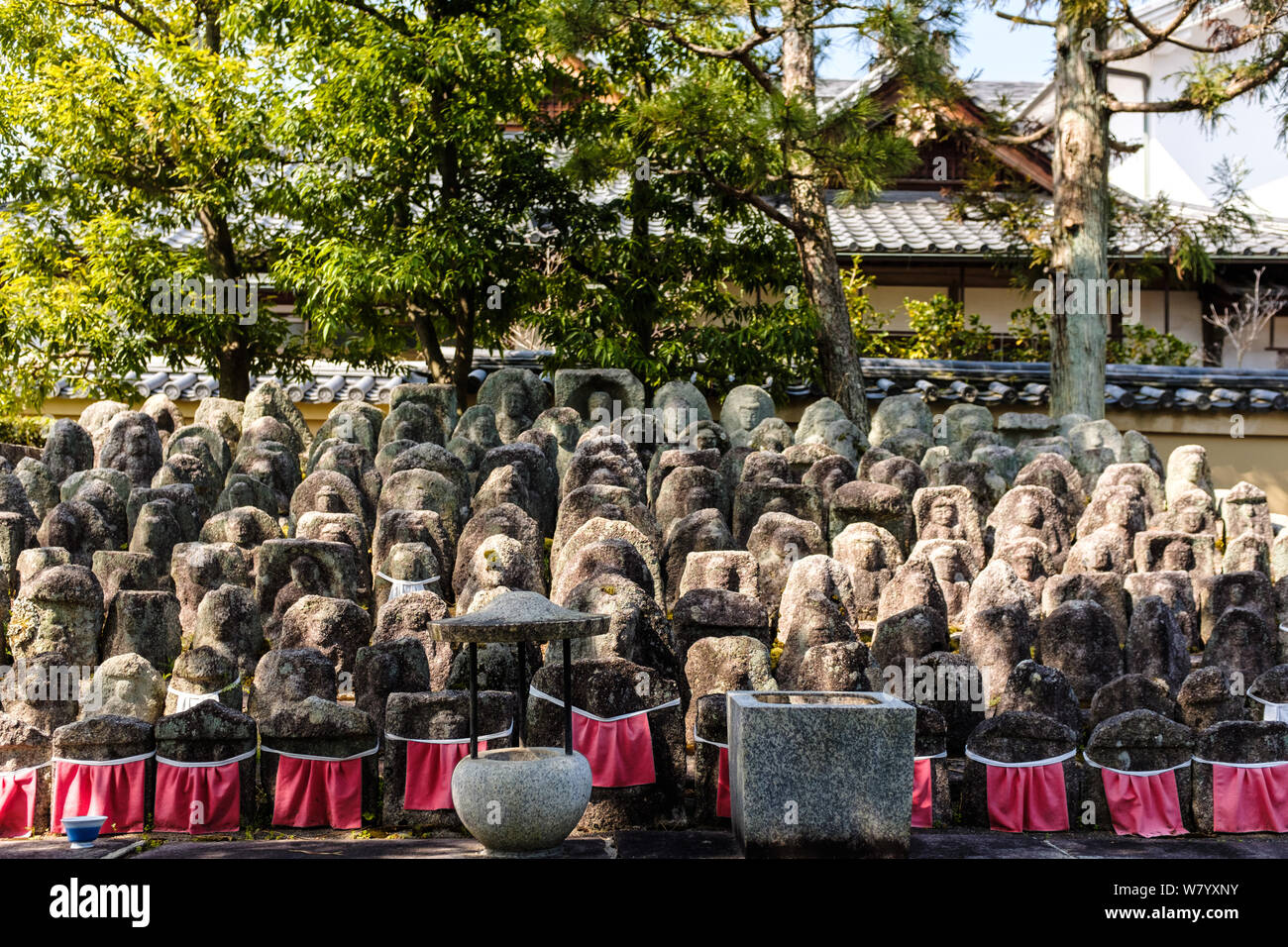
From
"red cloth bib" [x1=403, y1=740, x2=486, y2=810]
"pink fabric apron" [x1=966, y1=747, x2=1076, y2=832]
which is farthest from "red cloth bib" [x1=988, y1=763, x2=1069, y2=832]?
"red cloth bib" [x1=403, y1=740, x2=486, y2=810]

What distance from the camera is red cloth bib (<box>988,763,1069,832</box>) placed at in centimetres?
679

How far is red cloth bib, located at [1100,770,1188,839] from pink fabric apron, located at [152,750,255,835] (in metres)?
4.61

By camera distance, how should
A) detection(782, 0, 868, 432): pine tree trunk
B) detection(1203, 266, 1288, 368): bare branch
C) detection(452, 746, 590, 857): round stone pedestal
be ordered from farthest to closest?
1. detection(1203, 266, 1288, 368): bare branch
2. detection(782, 0, 868, 432): pine tree trunk
3. detection(452, 746, 590, 857): round stone pedestal

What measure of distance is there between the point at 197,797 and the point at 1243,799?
5.48m

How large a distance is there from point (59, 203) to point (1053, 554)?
10.3 m

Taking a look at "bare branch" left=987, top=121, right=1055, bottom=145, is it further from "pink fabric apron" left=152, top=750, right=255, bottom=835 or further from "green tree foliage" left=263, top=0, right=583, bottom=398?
"pink fabric apron" left=152, top=750, right=255, bottom=835

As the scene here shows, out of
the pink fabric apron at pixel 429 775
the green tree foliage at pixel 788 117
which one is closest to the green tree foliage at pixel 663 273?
the green tree foliage at pixel 788 117

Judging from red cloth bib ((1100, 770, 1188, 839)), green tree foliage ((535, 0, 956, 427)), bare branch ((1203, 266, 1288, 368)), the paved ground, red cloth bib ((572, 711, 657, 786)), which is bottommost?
the paved ground

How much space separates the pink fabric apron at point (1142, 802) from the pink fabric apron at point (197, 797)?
4601 mm

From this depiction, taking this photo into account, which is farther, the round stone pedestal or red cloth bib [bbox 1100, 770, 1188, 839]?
red cloth bib [bbox 1100, 770, 1188, 839]

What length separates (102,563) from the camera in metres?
8.77

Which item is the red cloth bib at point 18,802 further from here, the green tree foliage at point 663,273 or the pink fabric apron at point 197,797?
the green tree foliage at point 663,273

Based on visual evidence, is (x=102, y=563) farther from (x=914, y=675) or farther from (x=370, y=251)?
(x=914, y=675)

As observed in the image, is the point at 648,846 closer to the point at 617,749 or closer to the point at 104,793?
the point at 617,749
